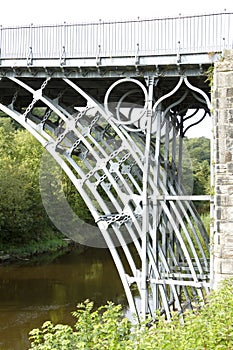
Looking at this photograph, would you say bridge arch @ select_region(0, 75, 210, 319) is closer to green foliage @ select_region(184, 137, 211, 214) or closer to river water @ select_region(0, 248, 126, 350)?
river water @ select_region(0, 248, 126, 350)

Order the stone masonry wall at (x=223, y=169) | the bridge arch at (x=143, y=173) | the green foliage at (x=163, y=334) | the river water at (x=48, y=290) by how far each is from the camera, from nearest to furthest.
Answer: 1. the green foliage at (x=163, y=334)
2. the stone masonry wall at (x=223, y=169)
3. the bridge arch at (x=143, y=173)
4. the river water at (x=48, y=290)

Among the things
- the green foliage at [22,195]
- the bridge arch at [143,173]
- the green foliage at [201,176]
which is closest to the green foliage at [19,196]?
the green foliage at [22,195]

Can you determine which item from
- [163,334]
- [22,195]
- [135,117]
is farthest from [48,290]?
[163,334]

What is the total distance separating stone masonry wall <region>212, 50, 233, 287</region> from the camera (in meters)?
7.72

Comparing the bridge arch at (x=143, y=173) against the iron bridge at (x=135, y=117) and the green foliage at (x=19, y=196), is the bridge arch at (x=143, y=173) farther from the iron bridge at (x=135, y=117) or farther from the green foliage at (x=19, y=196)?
the green foliage at (x=19, y=196)

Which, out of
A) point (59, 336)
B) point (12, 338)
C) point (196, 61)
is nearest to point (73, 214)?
point (12, 338)

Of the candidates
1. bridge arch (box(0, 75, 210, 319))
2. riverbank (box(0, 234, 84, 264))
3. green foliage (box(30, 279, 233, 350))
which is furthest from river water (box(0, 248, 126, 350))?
green foliage (box(30, 279, 233, 350))

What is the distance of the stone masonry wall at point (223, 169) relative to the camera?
7.72 metres

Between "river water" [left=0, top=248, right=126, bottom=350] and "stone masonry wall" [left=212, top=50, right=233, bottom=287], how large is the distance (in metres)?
7.46

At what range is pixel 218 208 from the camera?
782 centimetres

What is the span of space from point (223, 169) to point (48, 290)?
12552 millimetres

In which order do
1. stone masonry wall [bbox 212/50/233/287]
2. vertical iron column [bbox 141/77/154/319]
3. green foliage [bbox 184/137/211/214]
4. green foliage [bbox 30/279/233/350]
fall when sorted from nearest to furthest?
green foliage [bbox 30/279/233/350]
stone masonry wall [bbox 212/50/233/287]
vertical iron column [bbox 141/77/154/319]
green foliage [bbox 184/137/211/214]

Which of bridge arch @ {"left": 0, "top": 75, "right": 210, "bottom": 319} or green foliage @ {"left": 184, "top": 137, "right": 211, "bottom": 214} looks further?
green foliage @ {"left": 184, "top": 137, "right": 211, "bottom": 214}

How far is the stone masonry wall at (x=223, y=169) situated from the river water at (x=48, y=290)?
24.5 ft
